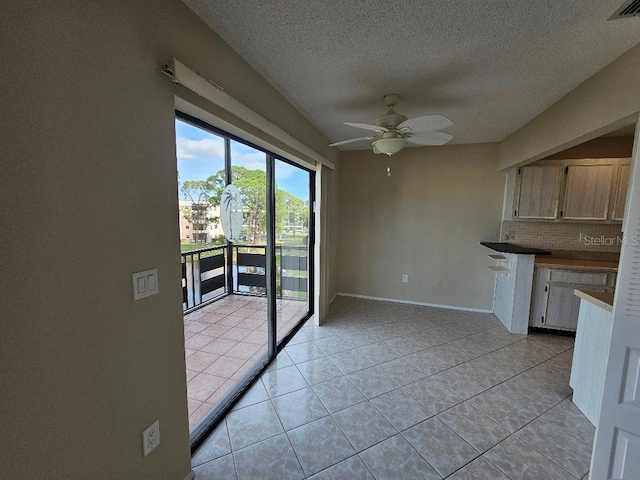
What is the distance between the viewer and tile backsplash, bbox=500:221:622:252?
3469 millimetres

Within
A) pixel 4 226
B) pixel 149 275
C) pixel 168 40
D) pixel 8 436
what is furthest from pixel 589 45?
pixel 8 436

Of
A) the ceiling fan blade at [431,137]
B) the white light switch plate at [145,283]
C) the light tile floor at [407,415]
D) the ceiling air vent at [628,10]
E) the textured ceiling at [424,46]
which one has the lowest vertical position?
the light tile floor at [407,415]

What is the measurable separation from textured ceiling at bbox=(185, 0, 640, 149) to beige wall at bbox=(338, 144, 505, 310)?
1.56 m

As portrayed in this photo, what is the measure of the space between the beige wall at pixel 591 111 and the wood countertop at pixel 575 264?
1316 millimetres

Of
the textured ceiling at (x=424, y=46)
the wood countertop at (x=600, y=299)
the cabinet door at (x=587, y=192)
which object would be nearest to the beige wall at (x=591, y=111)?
the textured ceiling at (x=424, y=46)

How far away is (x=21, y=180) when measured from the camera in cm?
75

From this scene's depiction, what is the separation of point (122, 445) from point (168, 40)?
5.73 feet

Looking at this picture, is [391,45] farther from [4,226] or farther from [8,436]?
[8,436]

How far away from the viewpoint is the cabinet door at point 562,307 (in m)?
3.17

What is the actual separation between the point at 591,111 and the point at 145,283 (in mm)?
3008

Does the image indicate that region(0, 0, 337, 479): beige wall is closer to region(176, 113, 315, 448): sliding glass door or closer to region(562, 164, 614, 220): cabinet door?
region(176, 113, 315, 448): sliding glass door

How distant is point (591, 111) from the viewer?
1890 millimetres

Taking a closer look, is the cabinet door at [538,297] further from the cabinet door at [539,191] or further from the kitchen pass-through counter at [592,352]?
the kitchen pass-through counter at [592,352]

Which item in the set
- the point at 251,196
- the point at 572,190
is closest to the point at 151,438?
the point at 251,196
